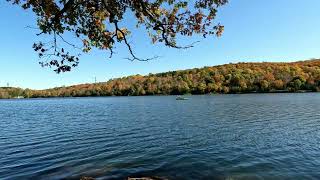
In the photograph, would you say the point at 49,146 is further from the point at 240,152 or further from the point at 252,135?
the point at 252,135

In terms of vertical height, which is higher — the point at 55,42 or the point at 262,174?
the point at 55,42

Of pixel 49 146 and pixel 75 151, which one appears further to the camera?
pixel 49 146

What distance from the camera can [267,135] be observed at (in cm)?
4022

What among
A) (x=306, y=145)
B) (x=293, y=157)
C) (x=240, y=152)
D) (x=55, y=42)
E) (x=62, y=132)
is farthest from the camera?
(x=62, y=132)

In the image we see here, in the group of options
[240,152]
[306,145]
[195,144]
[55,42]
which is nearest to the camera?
[55,42]

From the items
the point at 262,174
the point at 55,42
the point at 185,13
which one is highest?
the point at 185,13

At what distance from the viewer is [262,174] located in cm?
2247

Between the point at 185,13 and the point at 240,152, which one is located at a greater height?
the point at 185,13

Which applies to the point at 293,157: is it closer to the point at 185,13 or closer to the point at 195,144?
the point at 195,144

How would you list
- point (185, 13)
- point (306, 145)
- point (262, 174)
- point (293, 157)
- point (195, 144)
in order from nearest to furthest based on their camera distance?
point (185, 13)
point (262, 174)
point (293, 157)
point (306, 145)
point (195, 144)

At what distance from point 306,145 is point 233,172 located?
538 inches

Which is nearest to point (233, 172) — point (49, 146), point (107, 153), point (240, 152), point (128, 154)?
point (240, 152)

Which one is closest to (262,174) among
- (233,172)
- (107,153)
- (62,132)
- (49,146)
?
(233,172)

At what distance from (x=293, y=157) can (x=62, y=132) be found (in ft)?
112
